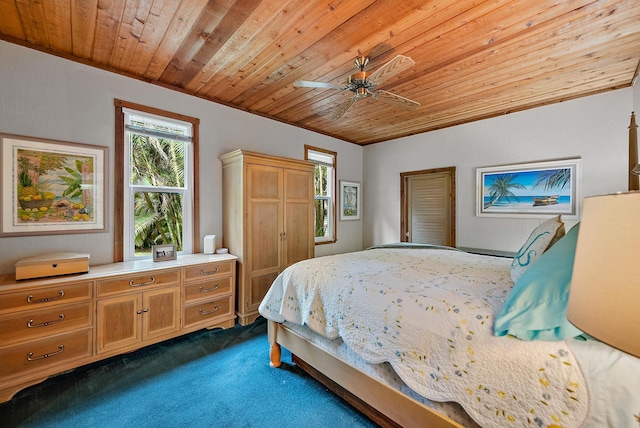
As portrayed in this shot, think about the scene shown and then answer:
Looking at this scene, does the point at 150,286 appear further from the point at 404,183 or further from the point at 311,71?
the point at 404,183

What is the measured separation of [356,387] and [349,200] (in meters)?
3.69

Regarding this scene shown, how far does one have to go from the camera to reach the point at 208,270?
9.09 ft

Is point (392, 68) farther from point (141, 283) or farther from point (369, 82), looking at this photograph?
point (141, 283)

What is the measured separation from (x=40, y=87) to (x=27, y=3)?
73 centimetres

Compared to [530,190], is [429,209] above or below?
below

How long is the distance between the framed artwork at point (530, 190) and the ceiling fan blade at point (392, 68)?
8.41ft

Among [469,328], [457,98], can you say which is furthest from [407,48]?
[469,328]

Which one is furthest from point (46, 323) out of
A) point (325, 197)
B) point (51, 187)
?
point (325, 197)

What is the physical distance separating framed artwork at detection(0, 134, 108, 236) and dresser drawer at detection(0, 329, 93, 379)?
0.91 meters

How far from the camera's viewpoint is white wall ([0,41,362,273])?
2154 millimetres

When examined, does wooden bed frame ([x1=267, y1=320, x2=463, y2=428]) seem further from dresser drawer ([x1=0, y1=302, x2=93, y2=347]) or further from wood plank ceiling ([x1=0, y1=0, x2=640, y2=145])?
wood plank ceiling ([x1=0, y1=0, x2=640, y2=145])

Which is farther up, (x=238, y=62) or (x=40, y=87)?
(x=238, y=62)

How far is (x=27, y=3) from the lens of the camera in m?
1.76

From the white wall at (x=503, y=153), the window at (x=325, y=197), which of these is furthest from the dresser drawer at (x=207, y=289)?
the white wall at (x=503, y=153)
